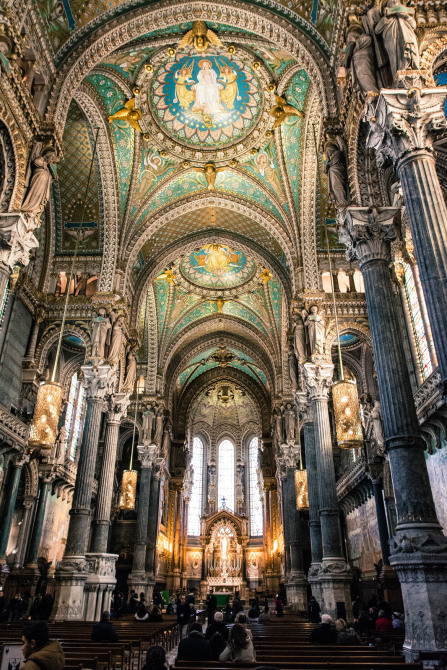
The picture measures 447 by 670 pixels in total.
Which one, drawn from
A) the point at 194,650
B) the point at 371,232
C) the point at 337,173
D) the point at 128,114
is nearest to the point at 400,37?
the point at 337,173

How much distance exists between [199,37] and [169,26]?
1.30 m

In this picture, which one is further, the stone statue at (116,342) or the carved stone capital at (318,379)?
the stone statue at (116,342)

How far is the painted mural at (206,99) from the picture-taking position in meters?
15.1

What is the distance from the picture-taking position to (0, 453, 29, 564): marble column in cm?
1431

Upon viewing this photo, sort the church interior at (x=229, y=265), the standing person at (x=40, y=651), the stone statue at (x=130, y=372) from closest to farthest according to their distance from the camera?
the standing person at (x=40, y=651), the church interior at (x=229, y=265), the stone statue at (x=130, y=372)

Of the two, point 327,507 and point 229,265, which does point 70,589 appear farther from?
point 229,265

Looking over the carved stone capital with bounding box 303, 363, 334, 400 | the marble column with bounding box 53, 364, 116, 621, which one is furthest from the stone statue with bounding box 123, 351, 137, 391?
the carved stone capital with bounding box 303, 363, 334, 400

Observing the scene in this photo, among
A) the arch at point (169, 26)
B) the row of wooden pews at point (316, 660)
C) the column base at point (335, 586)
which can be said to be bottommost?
the row of wooden pews at point (316, 660)

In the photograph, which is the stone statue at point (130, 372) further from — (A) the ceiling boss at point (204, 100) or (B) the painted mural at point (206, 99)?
(B) the painted mural at point (206, 99)

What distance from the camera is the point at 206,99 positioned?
631 inches

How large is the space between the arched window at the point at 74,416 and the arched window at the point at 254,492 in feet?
57.3

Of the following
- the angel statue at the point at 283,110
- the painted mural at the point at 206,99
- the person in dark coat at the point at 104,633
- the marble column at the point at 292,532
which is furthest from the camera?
the marble column at the point at 292,532

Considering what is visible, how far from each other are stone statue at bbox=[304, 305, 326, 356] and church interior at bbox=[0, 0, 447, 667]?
7cm

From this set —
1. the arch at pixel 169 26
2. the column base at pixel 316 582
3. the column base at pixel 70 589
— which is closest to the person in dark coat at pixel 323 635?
the column base at pixel 316 582
